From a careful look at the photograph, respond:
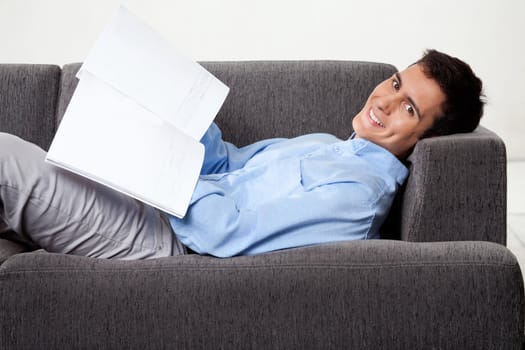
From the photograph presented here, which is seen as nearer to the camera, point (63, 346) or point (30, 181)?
point (63, 346)

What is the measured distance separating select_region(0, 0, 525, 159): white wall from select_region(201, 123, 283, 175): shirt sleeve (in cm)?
197

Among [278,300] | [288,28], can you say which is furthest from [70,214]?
[288,28]

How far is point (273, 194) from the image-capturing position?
1.77 meters

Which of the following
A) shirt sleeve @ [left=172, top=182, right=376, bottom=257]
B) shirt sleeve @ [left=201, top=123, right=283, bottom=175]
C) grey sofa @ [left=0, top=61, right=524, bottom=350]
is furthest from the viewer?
shirt sleeve @ [left=201, top=123, right=283, bottom=175]

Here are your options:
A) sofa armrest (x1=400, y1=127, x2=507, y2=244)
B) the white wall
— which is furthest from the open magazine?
the white wall

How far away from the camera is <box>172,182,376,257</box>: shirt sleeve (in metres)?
1.55

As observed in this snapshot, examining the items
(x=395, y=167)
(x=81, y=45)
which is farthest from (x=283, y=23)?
(x=395, y=167)

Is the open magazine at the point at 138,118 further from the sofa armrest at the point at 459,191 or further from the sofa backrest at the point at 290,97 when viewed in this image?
the sofa armrest at the point at 459,191

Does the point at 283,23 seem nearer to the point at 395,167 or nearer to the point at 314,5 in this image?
the point at 314,5

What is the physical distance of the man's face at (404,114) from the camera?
72.6 inches

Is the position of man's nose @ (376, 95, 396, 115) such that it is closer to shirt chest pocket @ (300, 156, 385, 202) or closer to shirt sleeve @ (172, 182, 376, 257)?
shirt chest pocket @ (300, 156, 385, 202)

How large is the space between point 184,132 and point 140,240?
0.25m

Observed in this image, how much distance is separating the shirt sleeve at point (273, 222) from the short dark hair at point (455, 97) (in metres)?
0.35

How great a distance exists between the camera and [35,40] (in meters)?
3.99
